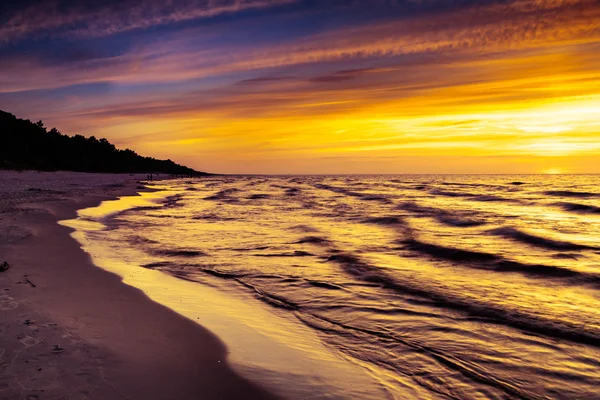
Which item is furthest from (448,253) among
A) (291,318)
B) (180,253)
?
(180,253)

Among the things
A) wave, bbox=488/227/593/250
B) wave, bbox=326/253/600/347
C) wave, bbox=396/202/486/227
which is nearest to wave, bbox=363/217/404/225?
wave, bbox=396/202/486/227

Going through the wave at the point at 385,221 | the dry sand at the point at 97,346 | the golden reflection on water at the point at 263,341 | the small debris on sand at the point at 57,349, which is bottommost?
the golden reflection on water at the point at 263,341

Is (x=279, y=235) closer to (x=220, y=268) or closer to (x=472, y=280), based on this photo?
(x=220, y=268)

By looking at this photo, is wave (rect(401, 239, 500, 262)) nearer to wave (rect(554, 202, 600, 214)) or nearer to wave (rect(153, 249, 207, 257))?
wave (rect(153, 249, 207, 257))

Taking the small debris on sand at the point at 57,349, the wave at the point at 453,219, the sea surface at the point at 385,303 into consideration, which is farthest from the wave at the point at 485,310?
the wave at the point at 453,219

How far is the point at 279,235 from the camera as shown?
17.6m

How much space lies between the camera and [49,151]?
8931cm

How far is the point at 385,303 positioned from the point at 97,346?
539 cm

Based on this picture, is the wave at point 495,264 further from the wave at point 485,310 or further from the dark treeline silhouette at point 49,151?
the dark treeline silhouette at point 49,151

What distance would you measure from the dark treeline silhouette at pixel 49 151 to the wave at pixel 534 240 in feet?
219

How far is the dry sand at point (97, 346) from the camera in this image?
14.2 ft

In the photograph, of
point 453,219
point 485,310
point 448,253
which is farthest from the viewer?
point 453,219

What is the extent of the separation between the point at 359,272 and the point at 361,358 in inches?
208

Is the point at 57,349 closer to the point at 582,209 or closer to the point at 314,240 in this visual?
the point at 314,240
